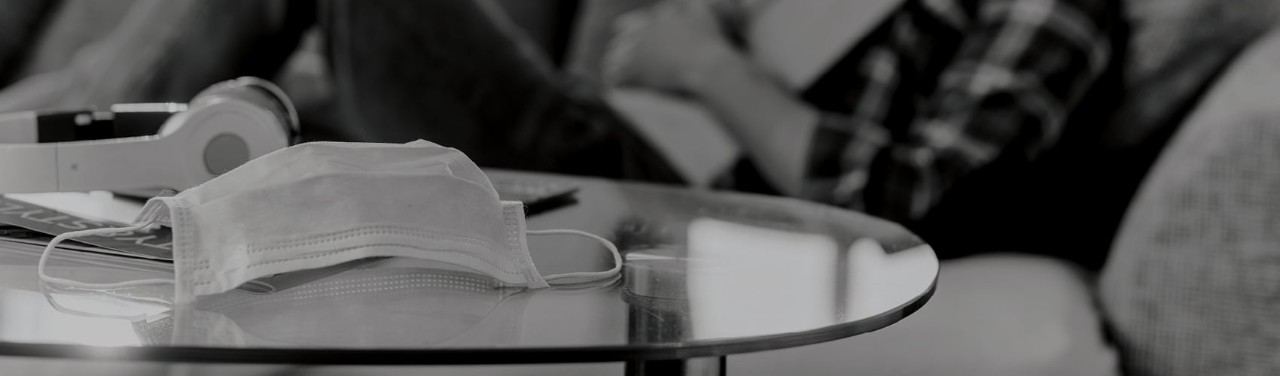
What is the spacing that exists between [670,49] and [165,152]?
0.79 meters

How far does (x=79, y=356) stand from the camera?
0.37 m

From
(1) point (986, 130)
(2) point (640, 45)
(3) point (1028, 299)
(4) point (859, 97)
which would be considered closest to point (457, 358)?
(3) point (1028, 299)

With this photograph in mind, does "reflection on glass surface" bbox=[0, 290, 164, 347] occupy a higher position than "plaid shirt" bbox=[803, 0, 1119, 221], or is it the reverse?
"plaid shirt" bbox=[803, 0, 1119, 221]

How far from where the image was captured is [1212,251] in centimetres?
82

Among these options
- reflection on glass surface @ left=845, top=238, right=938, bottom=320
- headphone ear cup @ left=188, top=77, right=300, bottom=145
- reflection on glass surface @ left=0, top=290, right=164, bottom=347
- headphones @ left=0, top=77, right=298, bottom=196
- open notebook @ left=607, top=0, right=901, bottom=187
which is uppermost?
open notebook @ left=607, top=0, right=901, bottom=187

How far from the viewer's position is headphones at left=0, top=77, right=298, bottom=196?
0.58 metres

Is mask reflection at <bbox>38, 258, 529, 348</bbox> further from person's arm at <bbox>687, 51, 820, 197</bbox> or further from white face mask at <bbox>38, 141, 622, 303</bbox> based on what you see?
person's arm at <bbox>687, 51, 820, 197</bbox>

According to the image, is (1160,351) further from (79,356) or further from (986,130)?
(79,356)

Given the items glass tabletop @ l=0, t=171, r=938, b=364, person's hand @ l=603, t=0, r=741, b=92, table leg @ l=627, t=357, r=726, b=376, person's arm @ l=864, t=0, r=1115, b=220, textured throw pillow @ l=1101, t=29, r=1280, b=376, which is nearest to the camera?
glass tabletop @ l=0, t=171, r=938, b=364

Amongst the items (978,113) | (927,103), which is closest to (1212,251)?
(978,113)

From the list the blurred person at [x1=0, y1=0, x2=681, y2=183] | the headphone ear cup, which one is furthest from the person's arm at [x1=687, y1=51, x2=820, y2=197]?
the headphone ear cup

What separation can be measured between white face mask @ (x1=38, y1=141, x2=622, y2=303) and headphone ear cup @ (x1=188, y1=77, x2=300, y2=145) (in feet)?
0.39

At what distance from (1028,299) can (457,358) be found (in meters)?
0.65

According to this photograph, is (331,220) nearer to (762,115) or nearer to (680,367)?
(680,367)
